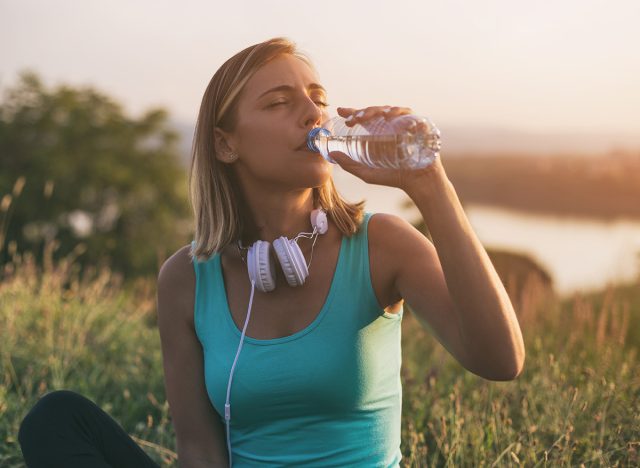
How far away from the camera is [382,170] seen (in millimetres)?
2211

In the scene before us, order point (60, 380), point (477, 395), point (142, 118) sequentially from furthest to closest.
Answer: point (142, 118)
point (60, 380)
point (477, 395)

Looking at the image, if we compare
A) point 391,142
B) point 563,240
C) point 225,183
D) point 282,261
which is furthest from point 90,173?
point 391,142

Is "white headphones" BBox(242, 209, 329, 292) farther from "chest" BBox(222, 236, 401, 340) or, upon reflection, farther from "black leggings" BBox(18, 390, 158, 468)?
"black leggings" BBox(18, 390, 158, 468)

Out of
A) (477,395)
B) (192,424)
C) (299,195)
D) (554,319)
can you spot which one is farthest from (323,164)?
(554,319)

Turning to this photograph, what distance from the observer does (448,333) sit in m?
2.39

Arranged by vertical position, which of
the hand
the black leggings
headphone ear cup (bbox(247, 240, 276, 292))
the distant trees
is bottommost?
the distant trees

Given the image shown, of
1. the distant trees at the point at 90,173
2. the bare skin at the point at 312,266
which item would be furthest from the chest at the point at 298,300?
the distant trees at the point at 90,173

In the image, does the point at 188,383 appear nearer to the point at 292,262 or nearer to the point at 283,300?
the point at 283,300

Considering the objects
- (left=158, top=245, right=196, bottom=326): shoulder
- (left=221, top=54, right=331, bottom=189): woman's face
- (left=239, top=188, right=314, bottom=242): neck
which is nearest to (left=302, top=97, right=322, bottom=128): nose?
(left=221, top=54, right=331, bottom=189): woman's face

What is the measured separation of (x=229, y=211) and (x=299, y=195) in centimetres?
32

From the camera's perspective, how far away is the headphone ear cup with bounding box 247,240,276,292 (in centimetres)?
276

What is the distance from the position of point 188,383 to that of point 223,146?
918 millimetres

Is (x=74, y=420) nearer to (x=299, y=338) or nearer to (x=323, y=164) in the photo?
(x=299, y=338)

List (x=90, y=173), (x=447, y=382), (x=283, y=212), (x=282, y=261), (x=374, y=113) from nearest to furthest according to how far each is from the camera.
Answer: (x=374, y=113)
(x=282, y=261)
(x=283, y=212)
(x=447, y=382)
(x=90, y=173)
